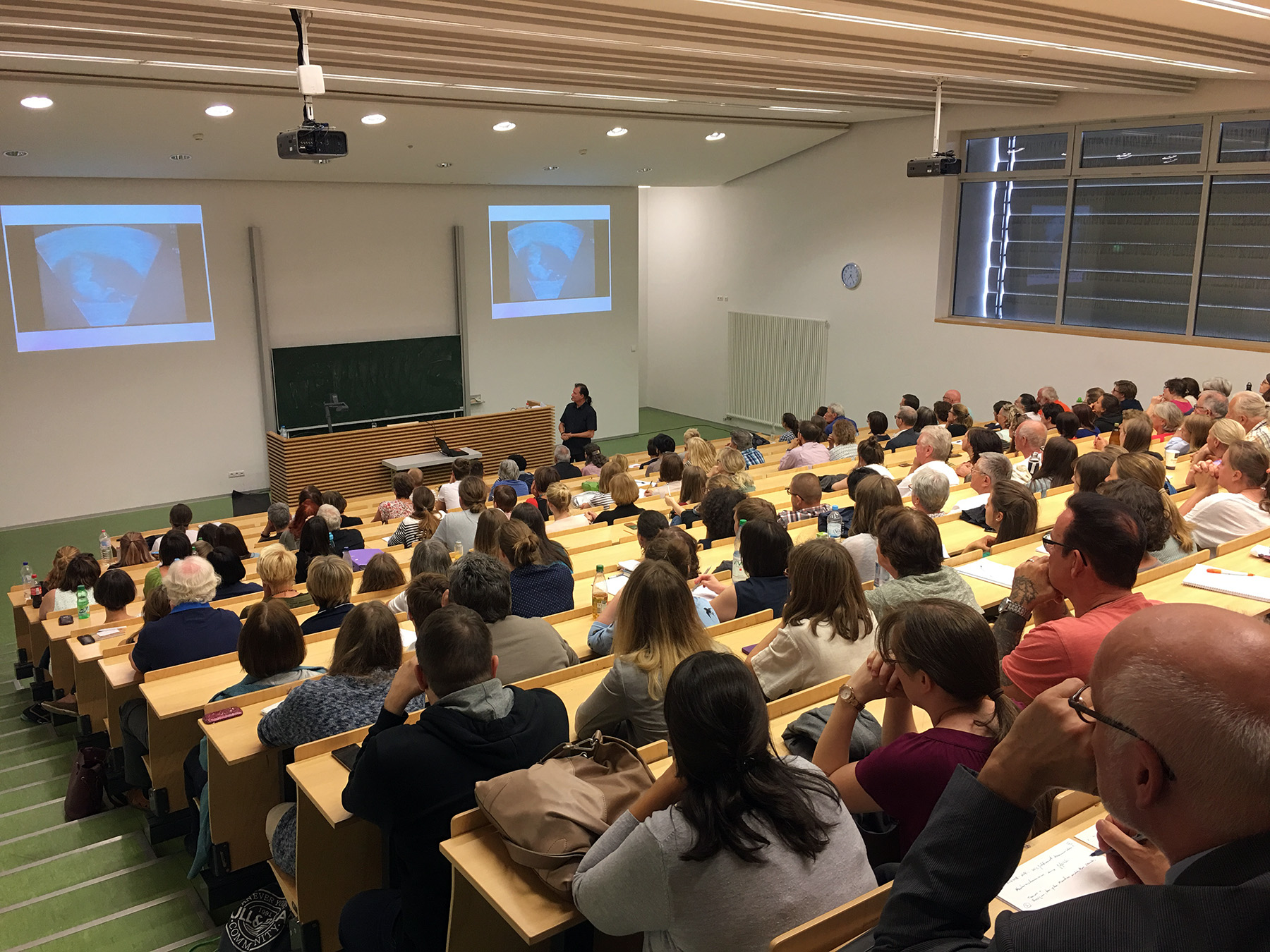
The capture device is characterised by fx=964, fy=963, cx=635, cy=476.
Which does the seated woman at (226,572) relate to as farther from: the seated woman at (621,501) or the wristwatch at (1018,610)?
the wristwatch at (1018,610)

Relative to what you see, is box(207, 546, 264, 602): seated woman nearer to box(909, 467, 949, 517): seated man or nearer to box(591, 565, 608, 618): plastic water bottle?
box(591, 565, 608, 618): plastic water bottle

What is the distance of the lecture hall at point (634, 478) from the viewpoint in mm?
1967

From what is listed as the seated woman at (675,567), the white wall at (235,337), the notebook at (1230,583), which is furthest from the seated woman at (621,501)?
the white wall at (235,337)

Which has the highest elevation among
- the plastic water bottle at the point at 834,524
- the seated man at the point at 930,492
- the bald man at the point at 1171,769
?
the bald man at the point at 1171,769

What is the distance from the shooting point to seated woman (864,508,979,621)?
3545 millimetres

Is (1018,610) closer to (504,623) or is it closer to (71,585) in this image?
(504,623)

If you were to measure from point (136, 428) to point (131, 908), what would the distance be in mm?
8443

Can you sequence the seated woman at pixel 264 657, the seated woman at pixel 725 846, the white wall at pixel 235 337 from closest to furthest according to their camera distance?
1. the seated woman at pixel 725 846
2. the seated woman at pixel 264 657
3. the white wall at pixel 235 337

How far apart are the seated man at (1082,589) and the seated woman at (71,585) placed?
18.0 feet

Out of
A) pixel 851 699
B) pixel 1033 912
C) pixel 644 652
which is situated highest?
pixel 1033 912

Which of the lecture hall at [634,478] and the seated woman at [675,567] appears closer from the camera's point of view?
the lecture hall at [634,478]

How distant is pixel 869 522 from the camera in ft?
15.5

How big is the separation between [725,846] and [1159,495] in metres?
3.52

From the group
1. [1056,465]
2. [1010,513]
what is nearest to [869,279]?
[1056,465]
